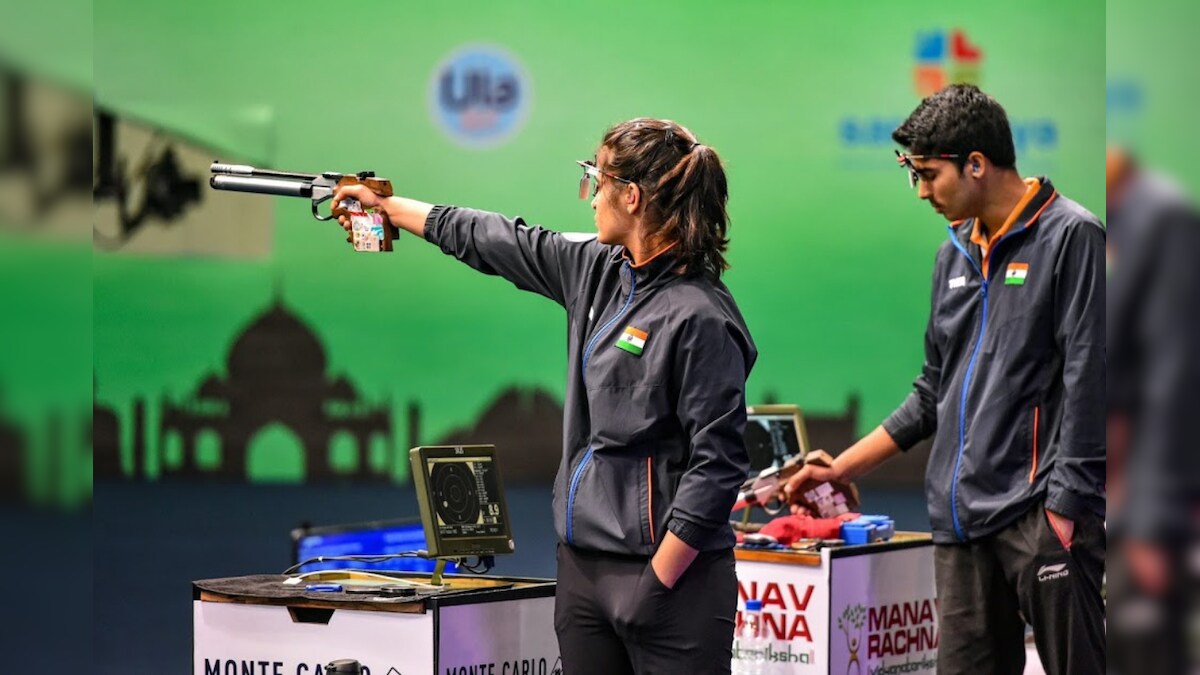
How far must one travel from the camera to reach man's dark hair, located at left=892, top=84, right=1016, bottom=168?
10.9 feet

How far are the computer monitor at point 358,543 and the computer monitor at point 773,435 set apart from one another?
39.7 inches

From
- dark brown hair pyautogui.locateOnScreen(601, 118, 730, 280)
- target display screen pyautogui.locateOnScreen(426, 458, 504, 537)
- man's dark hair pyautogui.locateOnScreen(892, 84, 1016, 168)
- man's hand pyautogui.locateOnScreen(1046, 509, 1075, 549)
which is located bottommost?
man's hand pyautogui.locateOnScreen(1046, 509, 1075, 549)

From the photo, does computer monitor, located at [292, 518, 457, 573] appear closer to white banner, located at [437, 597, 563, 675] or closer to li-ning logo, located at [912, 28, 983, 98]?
white banner, located at [437, 597, 563, 675]

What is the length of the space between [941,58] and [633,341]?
4.90m

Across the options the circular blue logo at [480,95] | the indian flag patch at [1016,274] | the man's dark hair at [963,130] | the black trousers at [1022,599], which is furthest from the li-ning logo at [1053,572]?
the circular blue logo at [480,95]

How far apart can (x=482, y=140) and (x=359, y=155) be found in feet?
2.04

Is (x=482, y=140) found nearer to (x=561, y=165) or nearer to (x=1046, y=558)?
(x=561, y=165)

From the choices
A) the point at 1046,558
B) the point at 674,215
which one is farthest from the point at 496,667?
the point at 1046,558

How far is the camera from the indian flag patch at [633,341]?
8.73ft

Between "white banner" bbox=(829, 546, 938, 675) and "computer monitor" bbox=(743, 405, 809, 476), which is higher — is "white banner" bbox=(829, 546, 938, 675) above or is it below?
below

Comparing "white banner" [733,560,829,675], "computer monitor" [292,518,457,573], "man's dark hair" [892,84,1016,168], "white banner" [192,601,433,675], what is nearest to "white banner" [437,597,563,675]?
"white banner" [192,601,433,675]

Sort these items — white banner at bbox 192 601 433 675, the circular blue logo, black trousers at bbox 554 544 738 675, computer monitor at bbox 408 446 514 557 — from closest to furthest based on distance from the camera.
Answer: black trousers at bbox 554 544 738 675
white banner at bbox 192 601 433 675
computer monitor at bbox 408 446 514 557
the circular blue logo

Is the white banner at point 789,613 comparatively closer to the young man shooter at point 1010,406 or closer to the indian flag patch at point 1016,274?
the young man shooter at point 1010,406

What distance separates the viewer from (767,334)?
7.32 m
